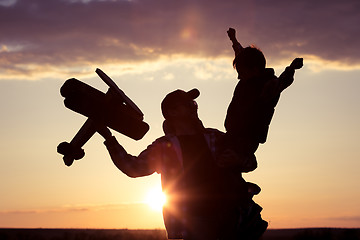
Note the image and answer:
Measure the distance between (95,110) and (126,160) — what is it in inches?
29.7

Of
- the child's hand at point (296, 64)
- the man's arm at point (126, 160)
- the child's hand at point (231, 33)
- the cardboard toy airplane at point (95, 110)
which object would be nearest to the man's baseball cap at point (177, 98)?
the cardboard toy airplane at point (95, 110)

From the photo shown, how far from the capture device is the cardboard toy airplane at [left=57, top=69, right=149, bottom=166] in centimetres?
895

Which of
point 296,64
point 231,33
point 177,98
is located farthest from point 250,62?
point 177,98

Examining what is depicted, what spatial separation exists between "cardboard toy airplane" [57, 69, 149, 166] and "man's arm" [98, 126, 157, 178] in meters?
0.16

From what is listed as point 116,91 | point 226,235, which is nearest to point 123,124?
point 116,91

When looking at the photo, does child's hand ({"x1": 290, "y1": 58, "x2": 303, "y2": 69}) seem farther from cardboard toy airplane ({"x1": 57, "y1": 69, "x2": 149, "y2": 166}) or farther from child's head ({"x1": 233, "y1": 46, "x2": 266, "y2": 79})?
cardboard toy airplane ({"x1": 57, "y1": 69, "x2": 149, "y2": 166})

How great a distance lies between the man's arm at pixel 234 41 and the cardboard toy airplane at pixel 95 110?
4.99ft

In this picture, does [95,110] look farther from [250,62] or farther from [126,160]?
[250,62]

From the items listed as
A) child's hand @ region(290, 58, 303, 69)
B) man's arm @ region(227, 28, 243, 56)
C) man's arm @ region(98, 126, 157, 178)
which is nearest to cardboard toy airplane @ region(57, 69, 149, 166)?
man's arm @ region(98, 126, 157, 178)

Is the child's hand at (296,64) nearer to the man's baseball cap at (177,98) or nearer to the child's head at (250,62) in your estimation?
the child's head at (250,62)

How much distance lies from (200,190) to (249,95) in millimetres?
1356

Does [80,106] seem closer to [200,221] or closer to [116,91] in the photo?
[116,91]

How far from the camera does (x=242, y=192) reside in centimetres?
900

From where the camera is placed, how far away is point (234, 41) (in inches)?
377
